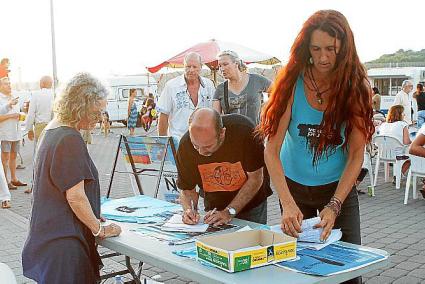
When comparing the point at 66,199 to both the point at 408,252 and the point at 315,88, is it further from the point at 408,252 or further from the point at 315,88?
the point at 408,252

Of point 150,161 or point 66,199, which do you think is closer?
point 66,199

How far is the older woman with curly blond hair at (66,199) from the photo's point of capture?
2.47 m

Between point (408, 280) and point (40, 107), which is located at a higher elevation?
point (40, 107)

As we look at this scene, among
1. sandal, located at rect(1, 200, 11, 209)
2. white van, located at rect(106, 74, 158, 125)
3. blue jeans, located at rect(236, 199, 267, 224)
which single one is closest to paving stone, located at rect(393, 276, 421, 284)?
blue jeans, located at rect(236, 199, 267, 224)

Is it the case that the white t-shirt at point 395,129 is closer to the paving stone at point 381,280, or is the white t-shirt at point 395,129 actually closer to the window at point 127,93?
the paving stone at point 381,280

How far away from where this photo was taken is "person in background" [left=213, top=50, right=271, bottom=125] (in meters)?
5.18

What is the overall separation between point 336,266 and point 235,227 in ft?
2.60

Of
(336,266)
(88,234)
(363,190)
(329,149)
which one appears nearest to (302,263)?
(336,266)

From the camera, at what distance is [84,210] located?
2518 millimetres

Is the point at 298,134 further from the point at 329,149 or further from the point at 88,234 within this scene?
the point at 88,234

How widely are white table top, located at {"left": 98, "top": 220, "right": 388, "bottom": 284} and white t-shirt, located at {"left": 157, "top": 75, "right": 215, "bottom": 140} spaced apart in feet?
9.21

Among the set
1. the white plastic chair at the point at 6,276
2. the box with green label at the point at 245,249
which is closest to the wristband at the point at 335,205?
the box with green label at the point at 245,249

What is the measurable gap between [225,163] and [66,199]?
94cm

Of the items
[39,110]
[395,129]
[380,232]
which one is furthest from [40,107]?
[395,129]
